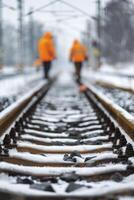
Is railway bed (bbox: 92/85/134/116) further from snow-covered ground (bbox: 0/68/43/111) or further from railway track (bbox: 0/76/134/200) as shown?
railway track (bbox: 0/76/134/200)

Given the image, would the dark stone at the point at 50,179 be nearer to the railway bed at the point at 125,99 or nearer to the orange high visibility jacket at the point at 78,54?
the railway bed at the point at 125,99

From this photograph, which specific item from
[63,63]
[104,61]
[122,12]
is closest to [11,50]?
[104,61]

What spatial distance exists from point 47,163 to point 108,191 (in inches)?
47.1

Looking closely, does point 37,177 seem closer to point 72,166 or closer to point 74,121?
point 72,166

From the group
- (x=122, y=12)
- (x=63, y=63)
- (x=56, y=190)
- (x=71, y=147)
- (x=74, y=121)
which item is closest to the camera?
(x=56, y=190)

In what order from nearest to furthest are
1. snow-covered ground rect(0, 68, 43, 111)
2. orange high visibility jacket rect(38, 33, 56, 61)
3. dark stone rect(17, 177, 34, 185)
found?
1. dark stone rect(17, 177, 34, 185)
2. snow-covered ground rect(0, 68, 43, 111)
3. orange high visibility jacket rect(38, 33, 56, 61)

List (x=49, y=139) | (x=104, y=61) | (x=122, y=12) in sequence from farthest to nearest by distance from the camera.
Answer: (x=104, y=61), (x=122, y=12), (x=49, y=139)

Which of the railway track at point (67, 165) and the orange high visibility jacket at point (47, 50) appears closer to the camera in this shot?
the railway track at point (67, 165)

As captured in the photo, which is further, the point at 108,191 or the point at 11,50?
the point at 11,50

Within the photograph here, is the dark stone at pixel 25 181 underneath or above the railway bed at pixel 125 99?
above

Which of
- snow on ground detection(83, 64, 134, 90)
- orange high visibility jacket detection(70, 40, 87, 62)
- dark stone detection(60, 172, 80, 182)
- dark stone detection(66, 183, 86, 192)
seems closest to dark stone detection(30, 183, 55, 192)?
dark stone detection(66, 183, 86, 192)

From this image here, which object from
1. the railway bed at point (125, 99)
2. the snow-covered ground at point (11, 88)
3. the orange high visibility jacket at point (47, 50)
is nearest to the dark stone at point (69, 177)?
the railway bed at point (125, 99)

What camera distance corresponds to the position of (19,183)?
3.35 meters

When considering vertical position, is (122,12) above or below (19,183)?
above
